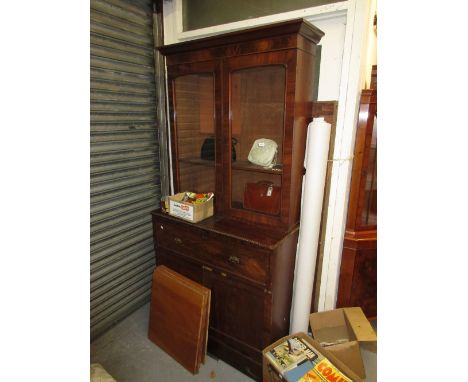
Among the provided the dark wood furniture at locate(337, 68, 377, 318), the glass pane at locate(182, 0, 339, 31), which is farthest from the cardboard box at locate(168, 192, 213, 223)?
the glass pane at locate(182, 0, 339, 31)

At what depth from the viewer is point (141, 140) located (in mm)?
2096

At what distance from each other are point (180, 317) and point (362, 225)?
139 centimetres

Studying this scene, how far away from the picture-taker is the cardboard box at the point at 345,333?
5.09 ft

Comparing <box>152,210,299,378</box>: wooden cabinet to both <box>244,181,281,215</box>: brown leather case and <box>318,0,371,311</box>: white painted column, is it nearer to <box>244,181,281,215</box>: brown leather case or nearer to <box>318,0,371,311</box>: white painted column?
<box>244,181,281,215</box>: brown leather case

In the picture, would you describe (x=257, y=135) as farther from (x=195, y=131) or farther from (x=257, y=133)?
(x=195, y=131)

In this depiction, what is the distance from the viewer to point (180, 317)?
70.6 inches

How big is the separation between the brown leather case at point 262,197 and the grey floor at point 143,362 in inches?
42.9

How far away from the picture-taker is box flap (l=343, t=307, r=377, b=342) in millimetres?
1562
